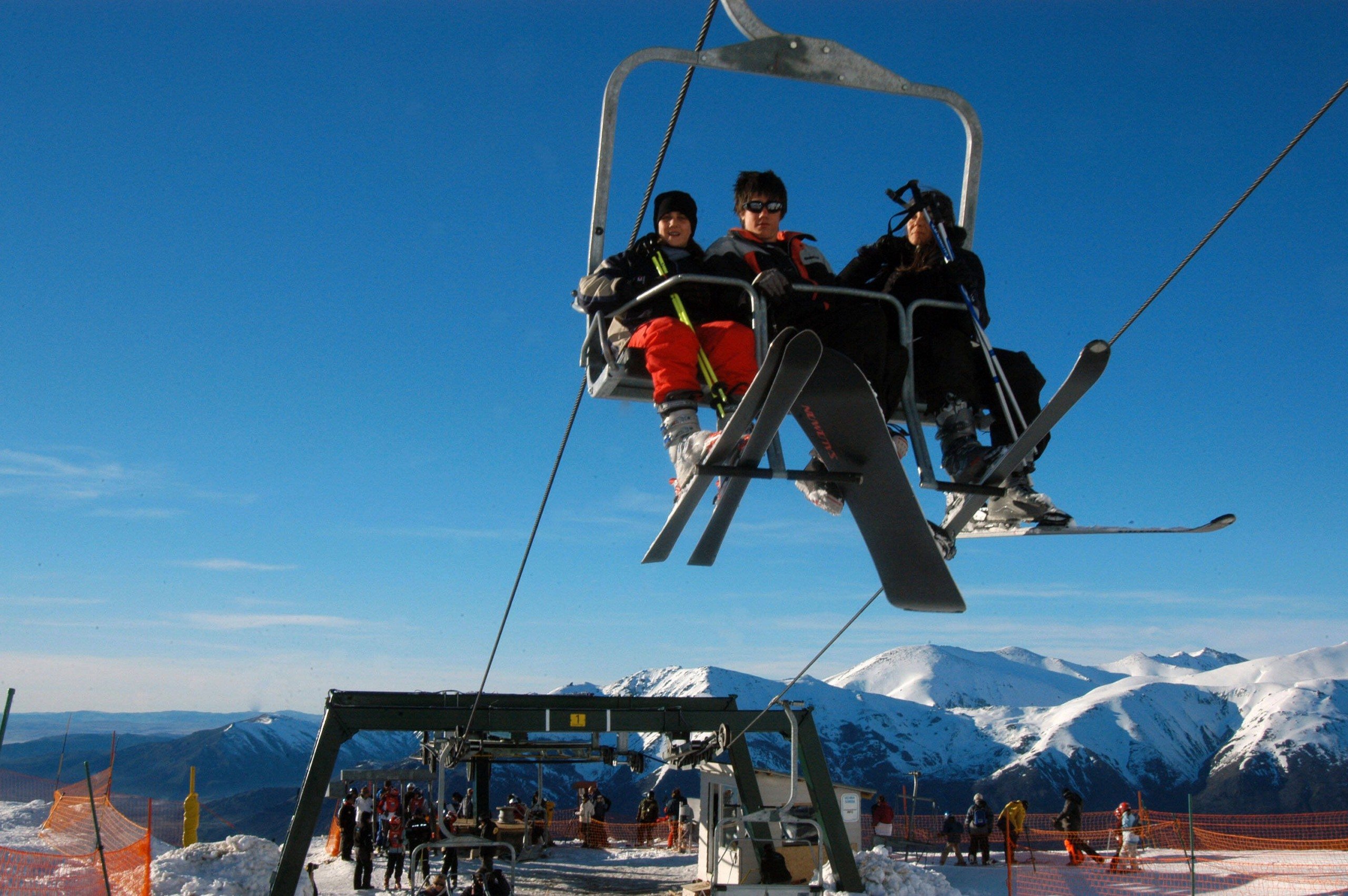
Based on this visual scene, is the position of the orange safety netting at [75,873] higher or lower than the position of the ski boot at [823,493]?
lower

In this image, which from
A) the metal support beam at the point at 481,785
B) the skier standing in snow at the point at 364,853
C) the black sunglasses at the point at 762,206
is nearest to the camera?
the black sunglasses at the point at 762,206

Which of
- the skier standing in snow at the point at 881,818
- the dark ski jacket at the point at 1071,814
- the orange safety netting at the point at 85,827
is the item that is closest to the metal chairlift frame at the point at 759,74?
the orange safety netting at the point at 85,827

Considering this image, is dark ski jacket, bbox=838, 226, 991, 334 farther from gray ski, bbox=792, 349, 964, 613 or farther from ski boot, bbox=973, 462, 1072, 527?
gray ski, bbox=792, 349, 964, 613

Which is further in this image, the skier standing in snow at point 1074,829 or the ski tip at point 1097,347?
the skier standing in snow at point 1074,829

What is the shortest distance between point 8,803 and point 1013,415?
23595 mm

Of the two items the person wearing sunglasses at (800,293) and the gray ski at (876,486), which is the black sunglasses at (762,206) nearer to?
the person wearing sunglasses at (800,293)

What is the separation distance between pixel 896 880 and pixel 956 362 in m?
10.2

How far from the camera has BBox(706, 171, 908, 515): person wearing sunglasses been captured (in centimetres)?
383

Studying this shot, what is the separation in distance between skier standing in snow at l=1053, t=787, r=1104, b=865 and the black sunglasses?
13.9 m

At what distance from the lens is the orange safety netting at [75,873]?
402 inches

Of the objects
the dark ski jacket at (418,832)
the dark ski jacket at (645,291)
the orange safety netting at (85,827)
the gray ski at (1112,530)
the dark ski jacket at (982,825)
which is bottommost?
the orange safety netting at (85,827)

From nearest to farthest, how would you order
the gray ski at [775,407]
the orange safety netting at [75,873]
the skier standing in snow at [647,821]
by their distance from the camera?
the gray ski at [775,407] < the orange safety netting at [75,873] < the skier standing in snow at [647,821]

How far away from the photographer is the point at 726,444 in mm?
3352

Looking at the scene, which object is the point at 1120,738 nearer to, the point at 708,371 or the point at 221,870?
the point at 221,870
